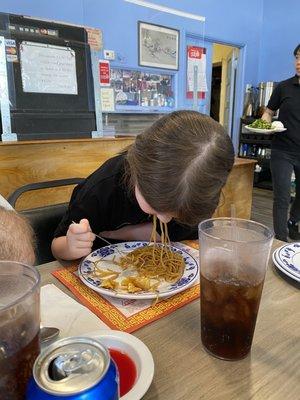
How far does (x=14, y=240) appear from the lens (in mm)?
459

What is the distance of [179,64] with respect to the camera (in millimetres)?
3617

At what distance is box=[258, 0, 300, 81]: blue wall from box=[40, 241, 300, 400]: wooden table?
434 cm

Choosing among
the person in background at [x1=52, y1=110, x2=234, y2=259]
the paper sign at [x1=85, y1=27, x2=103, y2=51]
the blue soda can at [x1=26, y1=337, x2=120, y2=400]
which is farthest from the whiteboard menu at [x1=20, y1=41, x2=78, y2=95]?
the blue soda can at [x1=26, y1=337, x2=120, y2=400]

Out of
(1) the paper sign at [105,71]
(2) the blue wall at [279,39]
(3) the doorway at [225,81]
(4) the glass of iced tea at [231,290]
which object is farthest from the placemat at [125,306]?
(2) the blue wall at [279,39]

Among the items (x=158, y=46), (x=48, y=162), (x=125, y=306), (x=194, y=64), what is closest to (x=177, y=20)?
(x=158, y=46)

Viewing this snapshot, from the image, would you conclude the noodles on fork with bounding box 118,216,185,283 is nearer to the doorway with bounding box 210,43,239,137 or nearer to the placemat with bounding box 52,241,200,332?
the placemat with bounding box 52,241,200,332

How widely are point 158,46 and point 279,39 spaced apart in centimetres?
193

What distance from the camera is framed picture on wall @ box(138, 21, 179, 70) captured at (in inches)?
130

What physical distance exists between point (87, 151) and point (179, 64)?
226 centimetres

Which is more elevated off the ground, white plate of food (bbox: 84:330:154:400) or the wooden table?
white plate of food (bbox: 84:330:154:400)

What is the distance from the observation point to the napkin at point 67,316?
20.1 inches

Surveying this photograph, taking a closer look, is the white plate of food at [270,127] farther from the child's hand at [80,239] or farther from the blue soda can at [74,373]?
the blue soda can at [74,373]

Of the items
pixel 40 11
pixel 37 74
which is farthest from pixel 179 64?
pixel 37 74

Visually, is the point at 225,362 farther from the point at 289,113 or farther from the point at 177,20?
the point at 177,20
